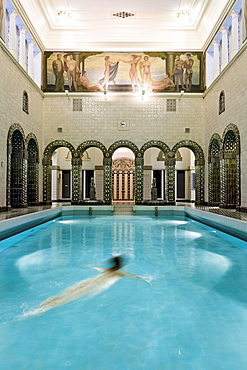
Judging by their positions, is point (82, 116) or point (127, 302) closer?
point (127, 302)

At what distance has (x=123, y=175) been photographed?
74.8ft

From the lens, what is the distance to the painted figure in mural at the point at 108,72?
16.0m

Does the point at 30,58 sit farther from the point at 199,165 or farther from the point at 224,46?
the point at 199,165

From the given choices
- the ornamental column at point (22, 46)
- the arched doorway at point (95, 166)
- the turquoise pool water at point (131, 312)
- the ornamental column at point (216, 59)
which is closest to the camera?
the turquoise pool water at point (131, 312)

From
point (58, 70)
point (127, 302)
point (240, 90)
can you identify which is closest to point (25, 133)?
point (58, 70)

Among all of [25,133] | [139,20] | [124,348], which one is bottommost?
[124,348]

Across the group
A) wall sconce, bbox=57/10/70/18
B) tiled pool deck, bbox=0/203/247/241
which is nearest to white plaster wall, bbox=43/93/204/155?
wall sconce, bbox=57/10/70/18

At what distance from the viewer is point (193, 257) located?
18.4 ft

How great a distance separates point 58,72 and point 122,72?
3.53 meters

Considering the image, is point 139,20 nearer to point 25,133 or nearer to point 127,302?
point 25,133

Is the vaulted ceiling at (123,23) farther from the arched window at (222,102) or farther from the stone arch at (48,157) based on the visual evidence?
the stone arch at (48,157)

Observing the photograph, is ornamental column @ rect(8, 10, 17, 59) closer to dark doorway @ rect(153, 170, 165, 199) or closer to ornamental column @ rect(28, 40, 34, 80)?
ornamental column @ rect(28, 40, 34, 80)

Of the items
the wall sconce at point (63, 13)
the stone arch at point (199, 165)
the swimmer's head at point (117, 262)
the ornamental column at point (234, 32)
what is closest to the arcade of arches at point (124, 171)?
the stone arch at point (199, 165)

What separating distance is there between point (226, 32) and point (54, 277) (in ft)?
43.5
